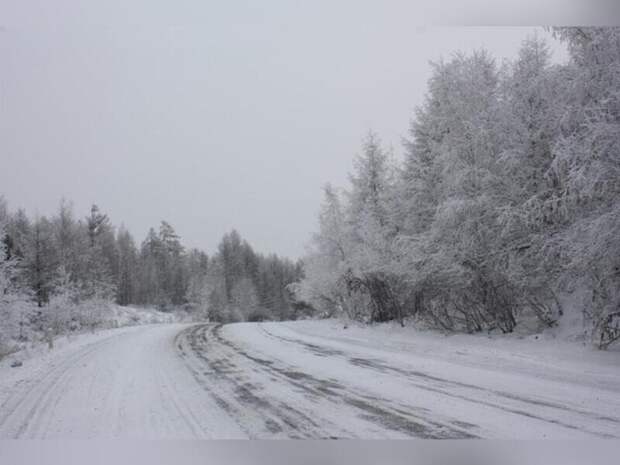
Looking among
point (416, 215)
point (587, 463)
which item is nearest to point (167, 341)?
point (416, 215)

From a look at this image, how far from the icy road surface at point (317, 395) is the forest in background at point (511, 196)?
1483mm

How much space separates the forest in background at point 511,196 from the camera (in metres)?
6.11

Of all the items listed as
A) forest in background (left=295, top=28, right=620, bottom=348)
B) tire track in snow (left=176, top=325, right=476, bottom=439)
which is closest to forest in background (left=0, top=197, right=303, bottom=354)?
tire track in snow (left=176, top=325, right=476, bottom=439)

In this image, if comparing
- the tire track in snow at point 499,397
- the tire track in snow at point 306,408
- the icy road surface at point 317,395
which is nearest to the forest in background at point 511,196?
the icy road surface at point 317,395

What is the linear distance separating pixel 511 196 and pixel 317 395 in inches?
217

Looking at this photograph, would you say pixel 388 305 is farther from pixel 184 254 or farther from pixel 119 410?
pixel 119 410

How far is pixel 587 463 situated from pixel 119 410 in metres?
4.38

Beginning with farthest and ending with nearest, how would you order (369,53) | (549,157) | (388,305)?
1. (388,305)
2. (549,157)
3. (369,53)

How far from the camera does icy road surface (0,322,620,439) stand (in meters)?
4.24

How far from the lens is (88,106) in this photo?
627cm

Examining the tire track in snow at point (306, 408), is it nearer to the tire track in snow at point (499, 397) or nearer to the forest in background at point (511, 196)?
the tire track in snow at point (499, 397)

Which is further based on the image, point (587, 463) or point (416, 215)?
point (416, 215)

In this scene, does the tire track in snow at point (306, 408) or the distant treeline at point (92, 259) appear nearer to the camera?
the tire track in snow at point (306, 408)

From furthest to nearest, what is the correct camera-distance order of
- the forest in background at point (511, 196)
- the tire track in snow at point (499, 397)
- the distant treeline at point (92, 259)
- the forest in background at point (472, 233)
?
the forest in background at point (511, 196) → the forest in background at point (472, 233) → the distant treeline at point (92, 259) → the tire track in snow at point (499, 397)
